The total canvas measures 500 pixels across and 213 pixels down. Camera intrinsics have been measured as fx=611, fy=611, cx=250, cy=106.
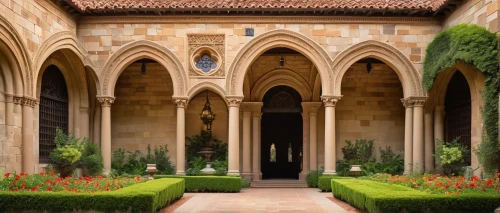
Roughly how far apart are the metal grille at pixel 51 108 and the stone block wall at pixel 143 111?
10.9 ft

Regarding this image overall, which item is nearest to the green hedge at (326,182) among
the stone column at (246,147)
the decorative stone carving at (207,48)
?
the stone column at (246,147)

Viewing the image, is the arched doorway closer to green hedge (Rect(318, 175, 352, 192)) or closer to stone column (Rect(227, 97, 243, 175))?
stone column (Rect(227, 97, 243, 175))

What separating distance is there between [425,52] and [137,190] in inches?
511

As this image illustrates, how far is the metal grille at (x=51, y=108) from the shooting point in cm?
2078

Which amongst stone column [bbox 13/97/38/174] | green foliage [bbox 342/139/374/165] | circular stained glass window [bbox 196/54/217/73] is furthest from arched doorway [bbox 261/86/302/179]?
stone column [bbox 13/97/38/174]

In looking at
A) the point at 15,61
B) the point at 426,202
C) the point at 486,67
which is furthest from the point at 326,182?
the point at 15,61

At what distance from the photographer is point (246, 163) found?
25453 mm

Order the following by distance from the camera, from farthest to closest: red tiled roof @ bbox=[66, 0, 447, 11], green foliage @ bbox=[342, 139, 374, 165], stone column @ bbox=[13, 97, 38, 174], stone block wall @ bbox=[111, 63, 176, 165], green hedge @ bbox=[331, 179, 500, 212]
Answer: stone block wall @ bbox=[111, 63, 176, 165] < green foliage @ bbox=[342, 139, 374, 165] < red tiled roof @ bbox=[66, 0, 447, 11] < stone column @ bbox=[13, 97, 38, 174] < green hedge @ bbox=[331, 179, 500, 212]

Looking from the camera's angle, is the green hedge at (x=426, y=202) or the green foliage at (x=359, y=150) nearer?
the green hedge at (x=426, y=202)

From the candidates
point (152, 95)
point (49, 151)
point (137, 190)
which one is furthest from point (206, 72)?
point (137, 190)

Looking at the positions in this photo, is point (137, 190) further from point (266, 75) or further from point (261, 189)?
point (266, 75)

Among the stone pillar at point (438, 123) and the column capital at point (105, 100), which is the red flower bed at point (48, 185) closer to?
the column capital at point (105, 100)

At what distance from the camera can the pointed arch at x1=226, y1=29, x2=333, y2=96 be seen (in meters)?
22.3

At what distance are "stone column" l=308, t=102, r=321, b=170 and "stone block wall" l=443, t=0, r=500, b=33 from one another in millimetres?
6925
